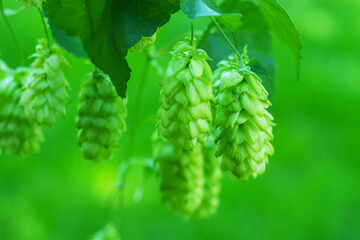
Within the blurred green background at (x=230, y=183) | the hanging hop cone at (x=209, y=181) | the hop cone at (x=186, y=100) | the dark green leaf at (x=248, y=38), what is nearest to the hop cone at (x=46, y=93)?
the hop cone at (x=186, y=100)

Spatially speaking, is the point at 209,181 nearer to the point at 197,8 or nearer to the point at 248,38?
the point at 248,38

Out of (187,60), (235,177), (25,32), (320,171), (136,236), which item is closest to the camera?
(187,60)

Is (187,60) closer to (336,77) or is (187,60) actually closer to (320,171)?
(320,171)

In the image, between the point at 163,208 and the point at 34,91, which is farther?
the point at 163,208

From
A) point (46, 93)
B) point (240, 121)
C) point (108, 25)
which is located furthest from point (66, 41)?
point (240, 121)

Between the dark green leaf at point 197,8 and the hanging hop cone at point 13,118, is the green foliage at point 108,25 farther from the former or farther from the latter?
the hanging hop cone at point 13,118

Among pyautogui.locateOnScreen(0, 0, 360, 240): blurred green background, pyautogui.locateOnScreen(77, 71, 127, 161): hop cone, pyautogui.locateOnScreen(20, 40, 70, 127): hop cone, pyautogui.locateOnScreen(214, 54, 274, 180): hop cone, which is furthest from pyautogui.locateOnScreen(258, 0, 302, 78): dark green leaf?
pyautogui.locateOnScreen(0, 0, 360, 240): blurred green background

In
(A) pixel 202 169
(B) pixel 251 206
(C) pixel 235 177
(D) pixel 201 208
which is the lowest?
(B) pixel 251 206

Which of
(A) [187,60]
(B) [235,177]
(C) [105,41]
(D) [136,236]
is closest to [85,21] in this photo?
(C) [105,41]
